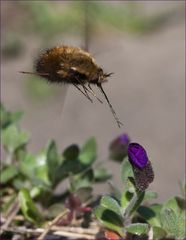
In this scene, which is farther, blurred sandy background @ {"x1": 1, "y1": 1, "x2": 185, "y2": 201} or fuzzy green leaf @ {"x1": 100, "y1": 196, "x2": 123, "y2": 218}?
blurred sandy background @ {"x1": 1, "y1": 1, "x2": 185, "y2": 201}

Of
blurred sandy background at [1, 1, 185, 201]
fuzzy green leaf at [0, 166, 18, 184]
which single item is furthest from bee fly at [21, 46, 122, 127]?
blurred sandy background at [1, 1, 185, 201]

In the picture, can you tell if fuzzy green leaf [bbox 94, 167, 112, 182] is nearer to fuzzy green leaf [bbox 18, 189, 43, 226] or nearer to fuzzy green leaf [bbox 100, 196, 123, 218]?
fuzzy green leaf [bbox 18, 189, 43, 226]

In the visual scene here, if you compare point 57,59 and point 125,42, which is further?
point 125,42

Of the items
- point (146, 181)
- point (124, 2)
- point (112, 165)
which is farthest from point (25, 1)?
point (146, 181)

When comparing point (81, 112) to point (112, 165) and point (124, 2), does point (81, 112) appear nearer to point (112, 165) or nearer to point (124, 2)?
point (112, 165)

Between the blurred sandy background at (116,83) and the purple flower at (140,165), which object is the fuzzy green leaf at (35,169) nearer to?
the purple flower at (140,165)

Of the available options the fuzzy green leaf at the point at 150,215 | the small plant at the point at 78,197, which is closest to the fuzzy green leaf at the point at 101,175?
the small plant at the point at 78,197

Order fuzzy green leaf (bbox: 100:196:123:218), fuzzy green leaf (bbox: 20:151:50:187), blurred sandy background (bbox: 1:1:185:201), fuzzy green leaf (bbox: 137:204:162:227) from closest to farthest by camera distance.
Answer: fuzzy green leaf (bbox: 100:196:123:218) < fuzzy green leaf (bbox: 137:204:162:227) < fuzzy green leaf (bbox: 20:151:50:187) < blurred sandy background (bbox: 1:1:185:201)

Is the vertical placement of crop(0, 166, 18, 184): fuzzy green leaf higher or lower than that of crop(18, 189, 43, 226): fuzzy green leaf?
higher
